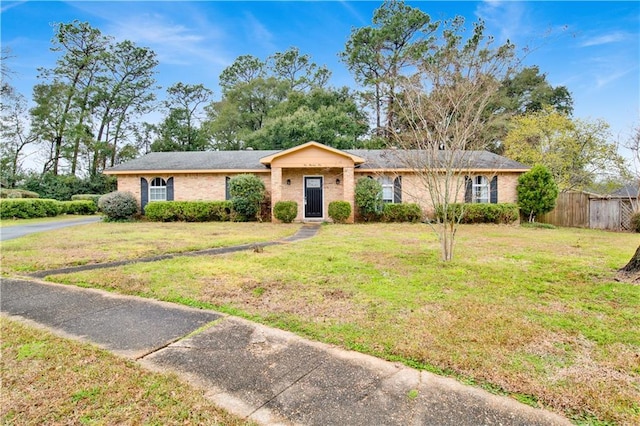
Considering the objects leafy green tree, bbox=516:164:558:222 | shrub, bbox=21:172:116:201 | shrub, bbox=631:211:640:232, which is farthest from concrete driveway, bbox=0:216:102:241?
shrub, bbox=631:211:640:232

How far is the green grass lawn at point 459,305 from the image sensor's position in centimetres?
261

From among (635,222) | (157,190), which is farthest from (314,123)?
(635,222)

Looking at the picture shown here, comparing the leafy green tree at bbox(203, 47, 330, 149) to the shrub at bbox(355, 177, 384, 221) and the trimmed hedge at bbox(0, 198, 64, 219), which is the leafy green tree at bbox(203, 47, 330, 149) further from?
the shrub at bbox(355, 177, 384, 221)

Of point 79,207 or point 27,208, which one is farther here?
point 79,207

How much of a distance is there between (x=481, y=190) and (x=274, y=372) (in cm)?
1664

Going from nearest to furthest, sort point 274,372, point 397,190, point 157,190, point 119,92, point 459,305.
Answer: point 274,372 → point 459,305 → point 397,190 → point 157,190 → point 119,92

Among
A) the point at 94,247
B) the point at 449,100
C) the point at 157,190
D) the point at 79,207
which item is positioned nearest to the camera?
the point at 449,100

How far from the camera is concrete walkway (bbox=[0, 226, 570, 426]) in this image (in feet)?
7.13

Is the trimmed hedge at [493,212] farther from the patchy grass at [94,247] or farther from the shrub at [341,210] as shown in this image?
the patchy grass at [94,247]

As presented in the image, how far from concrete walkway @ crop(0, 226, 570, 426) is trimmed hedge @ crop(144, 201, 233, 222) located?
38.8 feet

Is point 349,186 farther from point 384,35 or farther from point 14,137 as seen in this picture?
point 14,137

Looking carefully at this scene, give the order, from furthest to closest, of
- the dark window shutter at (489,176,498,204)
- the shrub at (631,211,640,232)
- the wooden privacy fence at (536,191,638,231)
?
the dark window shutter at (489,176,498,204), the wooden privacy fence at (536,191,638,231), the shrub at (631,211,640,232)

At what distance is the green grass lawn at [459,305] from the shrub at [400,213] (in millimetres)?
7695

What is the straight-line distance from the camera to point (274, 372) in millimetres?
2688
